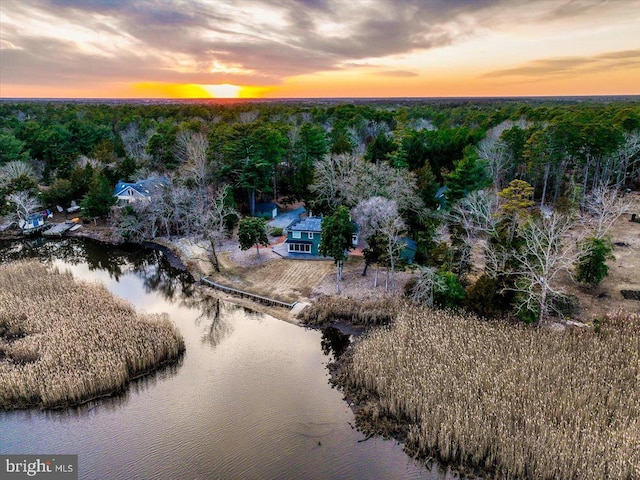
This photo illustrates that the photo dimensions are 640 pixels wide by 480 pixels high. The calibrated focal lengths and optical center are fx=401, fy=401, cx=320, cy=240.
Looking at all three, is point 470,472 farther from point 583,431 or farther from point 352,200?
point 352,200

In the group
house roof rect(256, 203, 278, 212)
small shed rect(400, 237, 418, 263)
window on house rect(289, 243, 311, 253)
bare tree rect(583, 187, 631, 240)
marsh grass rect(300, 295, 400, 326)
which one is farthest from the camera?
house roof rect(256, 203, 278, 212)

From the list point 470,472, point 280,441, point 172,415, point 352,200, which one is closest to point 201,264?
point 352,200

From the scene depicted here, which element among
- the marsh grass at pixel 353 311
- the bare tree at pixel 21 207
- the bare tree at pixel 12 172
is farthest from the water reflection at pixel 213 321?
the bare tree at pixel 12 172

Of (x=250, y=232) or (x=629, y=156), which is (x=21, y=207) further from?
(x=629, y=156)

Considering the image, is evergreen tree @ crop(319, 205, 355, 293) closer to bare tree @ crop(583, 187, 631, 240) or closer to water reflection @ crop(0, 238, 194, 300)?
water reflection @ crop(0, 238, 194, 300)

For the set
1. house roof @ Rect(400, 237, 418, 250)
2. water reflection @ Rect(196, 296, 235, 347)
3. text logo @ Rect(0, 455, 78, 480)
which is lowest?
text logo @ Rect(0, 455, 78, 480)

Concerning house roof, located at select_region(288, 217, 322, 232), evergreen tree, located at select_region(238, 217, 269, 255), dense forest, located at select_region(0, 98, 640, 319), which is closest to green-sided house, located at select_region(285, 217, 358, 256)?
house roof, located at select_region(288, 217, 322, 232)

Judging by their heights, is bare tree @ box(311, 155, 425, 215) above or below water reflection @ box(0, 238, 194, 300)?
above
